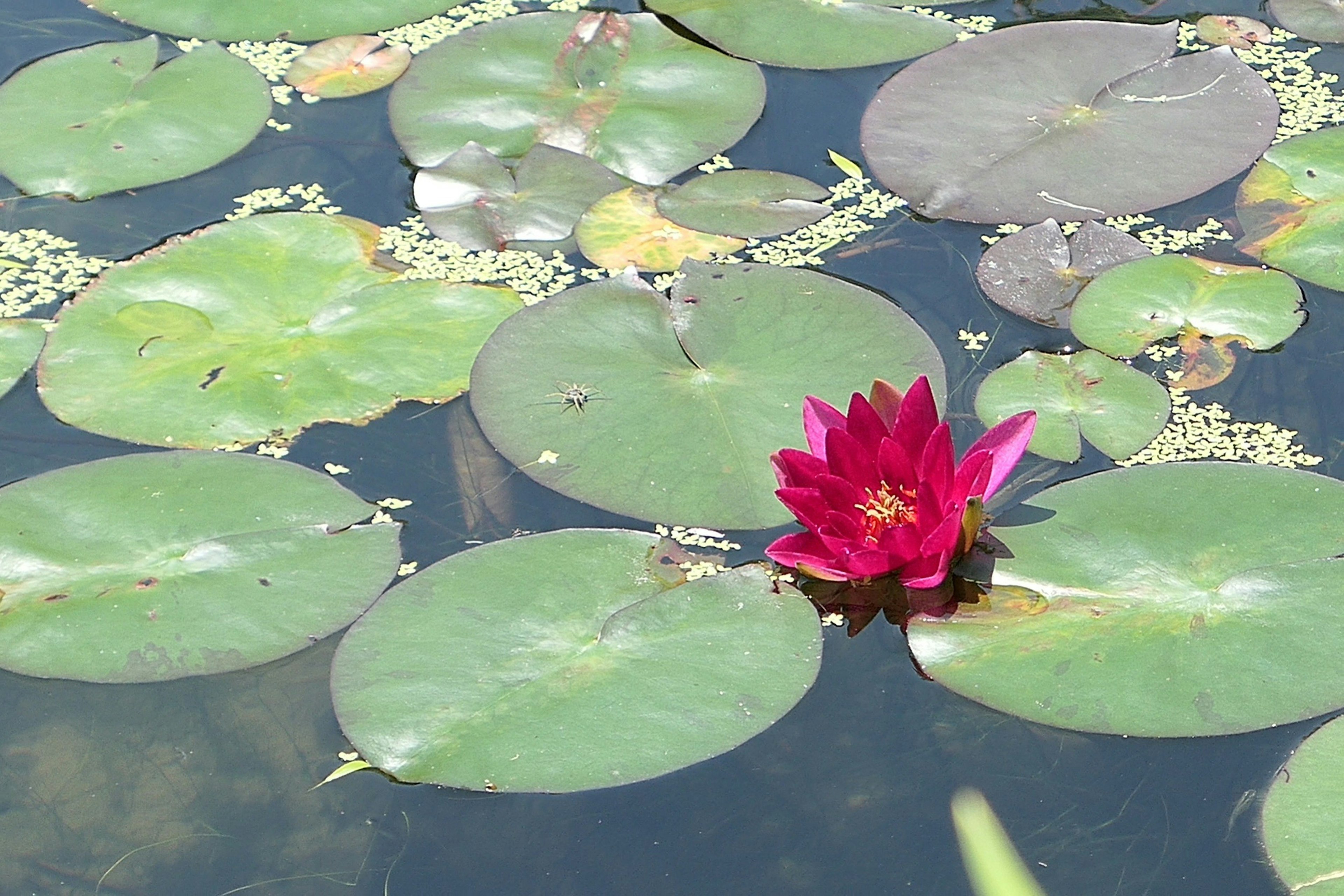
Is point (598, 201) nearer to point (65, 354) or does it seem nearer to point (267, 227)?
point (267, 227)

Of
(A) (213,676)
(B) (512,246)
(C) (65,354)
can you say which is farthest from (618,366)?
(C) (65,354)

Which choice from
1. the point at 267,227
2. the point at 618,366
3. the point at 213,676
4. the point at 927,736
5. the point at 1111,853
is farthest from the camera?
the point at 267,227

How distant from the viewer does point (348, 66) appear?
12.4 ft

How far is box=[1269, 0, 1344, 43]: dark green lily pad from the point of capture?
12.3 feet

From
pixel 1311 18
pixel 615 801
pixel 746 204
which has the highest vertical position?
pixel 1311 18

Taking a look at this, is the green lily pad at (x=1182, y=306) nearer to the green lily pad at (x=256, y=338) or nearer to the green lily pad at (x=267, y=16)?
the green lily pad at (x=256, y=338)

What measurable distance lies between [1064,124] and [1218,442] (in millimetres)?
1133

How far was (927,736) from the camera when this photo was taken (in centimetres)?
217

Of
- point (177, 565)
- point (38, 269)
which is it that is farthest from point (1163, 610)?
point (38, 269)

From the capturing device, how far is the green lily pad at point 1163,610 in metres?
2.12

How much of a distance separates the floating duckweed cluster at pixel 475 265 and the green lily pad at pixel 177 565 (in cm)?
70

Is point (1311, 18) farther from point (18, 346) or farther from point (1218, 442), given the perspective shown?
point (18, 346)

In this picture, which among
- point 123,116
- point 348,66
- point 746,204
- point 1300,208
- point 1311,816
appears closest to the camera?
point 1311,816

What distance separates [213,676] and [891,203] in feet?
6.34
